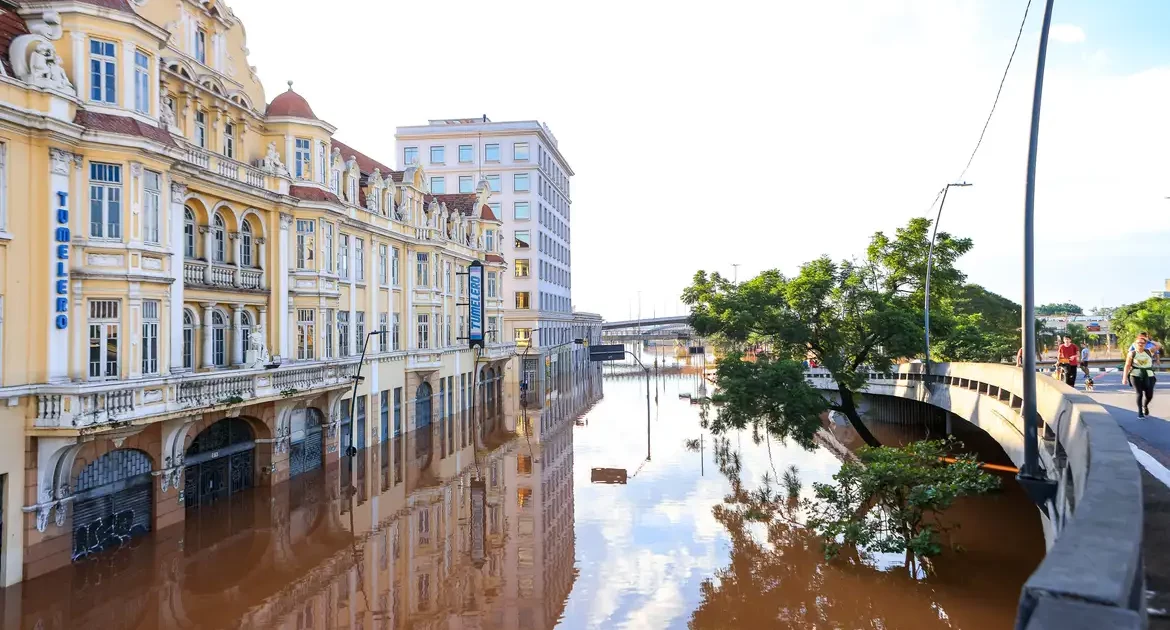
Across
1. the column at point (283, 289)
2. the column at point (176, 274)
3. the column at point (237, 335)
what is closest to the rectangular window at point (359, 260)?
the column at point (283, 289)

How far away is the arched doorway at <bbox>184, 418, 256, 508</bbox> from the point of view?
24172 mm

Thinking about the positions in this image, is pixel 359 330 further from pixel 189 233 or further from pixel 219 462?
pixel 189 233

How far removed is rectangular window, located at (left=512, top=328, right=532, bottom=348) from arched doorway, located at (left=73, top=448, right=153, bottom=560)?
51.6 metres

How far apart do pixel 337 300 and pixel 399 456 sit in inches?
318

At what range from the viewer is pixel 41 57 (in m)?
17.8

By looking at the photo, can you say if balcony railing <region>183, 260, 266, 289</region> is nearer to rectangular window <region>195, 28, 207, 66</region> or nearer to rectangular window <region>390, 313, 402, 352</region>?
rectangular window <region>195, 28, 207, 66</region>

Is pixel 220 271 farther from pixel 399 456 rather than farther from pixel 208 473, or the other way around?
pixel 399 456

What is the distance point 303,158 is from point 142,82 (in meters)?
9.68

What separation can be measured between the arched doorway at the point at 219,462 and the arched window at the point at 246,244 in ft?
18.8

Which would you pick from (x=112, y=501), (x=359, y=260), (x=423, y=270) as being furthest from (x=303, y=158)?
(x=112, y=501)

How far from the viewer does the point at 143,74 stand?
66.1 ft

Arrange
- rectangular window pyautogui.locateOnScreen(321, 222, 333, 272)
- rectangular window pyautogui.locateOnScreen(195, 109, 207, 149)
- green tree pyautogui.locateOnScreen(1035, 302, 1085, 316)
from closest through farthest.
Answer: rectangular window pyautogui.locateOnScreen(195, 109, 207, 149)
rectangular window pyautogui.locateOnScreen(321, 222, 333, 272)
green tree pyautogui.locateOnScreen(1035, 302, 1085, 316)

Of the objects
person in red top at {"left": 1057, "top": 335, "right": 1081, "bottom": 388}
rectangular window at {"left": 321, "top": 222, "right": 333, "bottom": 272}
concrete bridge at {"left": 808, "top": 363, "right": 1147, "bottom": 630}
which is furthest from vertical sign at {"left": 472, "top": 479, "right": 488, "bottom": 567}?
person in red top at {"left": 1057, "top": 335, "right": 1081, "bottom": 388}

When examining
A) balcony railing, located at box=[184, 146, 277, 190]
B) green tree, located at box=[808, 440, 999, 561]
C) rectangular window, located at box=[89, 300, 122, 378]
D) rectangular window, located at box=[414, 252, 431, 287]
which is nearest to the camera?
green tree, located at box=[808, 440, 999, 561]
